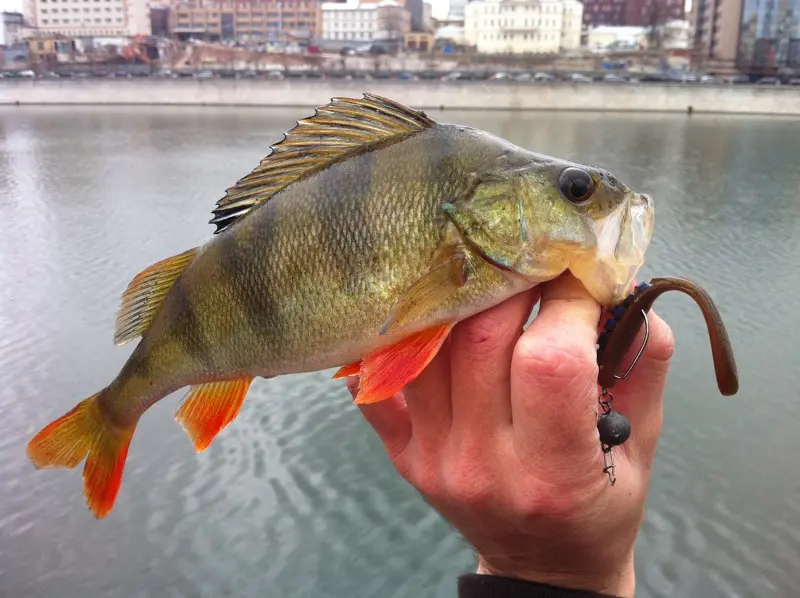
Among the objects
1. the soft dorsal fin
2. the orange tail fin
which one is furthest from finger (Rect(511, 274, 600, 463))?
the orange tail fin

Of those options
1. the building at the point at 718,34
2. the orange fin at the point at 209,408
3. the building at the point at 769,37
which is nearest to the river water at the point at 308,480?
the orange fin at the point at 209,408

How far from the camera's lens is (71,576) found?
3.01 meters

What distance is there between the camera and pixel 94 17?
79562 mm

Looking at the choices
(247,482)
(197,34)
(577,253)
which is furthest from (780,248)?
(197,34)

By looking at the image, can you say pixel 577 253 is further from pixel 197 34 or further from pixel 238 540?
pixel 197 34

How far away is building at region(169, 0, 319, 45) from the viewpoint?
278 ft

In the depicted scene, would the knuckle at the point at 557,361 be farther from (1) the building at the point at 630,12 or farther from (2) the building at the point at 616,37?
(1) the building at the point at 630,12

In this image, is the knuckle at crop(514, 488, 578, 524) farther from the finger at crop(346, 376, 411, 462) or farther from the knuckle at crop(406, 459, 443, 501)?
the finger at crop(346, 376, 411, 462)

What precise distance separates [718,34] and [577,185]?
63.7 meters

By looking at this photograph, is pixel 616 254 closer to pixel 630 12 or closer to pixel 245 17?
pixel 245 17

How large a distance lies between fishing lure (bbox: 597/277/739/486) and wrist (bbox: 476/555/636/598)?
0.28 metres

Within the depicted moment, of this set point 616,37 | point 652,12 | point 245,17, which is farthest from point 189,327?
point 245,17

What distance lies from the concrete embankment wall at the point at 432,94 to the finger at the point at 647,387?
41.9 metres

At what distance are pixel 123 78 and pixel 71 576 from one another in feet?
162
